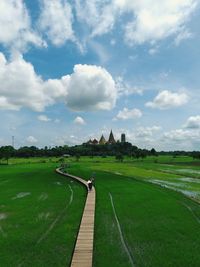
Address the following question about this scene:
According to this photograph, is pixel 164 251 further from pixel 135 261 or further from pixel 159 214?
pixel 159 214

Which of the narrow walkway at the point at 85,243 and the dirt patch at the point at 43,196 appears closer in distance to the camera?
the narrow walkway at the point at 85,243

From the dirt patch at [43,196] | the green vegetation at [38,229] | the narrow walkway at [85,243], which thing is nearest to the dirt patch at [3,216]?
the green vegetation at [38,229]

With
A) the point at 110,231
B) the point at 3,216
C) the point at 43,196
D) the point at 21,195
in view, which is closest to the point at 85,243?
the point at 110,231

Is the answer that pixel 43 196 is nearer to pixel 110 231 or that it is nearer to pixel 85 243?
pixel 110 231

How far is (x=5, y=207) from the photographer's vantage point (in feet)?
96.5

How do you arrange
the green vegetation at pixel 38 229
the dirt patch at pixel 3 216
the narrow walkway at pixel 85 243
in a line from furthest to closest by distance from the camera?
the dirt patch at pixel 3 216 < the green vegetation at pixel 38 229 < the narrow walkway at pixel 85 243

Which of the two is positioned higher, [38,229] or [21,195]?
[21,195]

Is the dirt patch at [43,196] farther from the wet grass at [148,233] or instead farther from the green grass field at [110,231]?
the wet grass at [148,233]

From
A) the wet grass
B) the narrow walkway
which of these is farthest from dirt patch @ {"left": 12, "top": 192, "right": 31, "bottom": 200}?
the narrow walkway

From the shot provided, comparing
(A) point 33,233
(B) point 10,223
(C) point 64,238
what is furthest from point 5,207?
(C) point 64,238

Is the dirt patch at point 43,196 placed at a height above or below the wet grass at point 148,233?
above

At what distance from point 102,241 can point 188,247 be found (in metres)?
4.63

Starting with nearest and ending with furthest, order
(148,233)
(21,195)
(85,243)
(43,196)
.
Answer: (85,243), (148,233), (43,196), (21,195)

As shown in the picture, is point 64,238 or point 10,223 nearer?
point 64,238
